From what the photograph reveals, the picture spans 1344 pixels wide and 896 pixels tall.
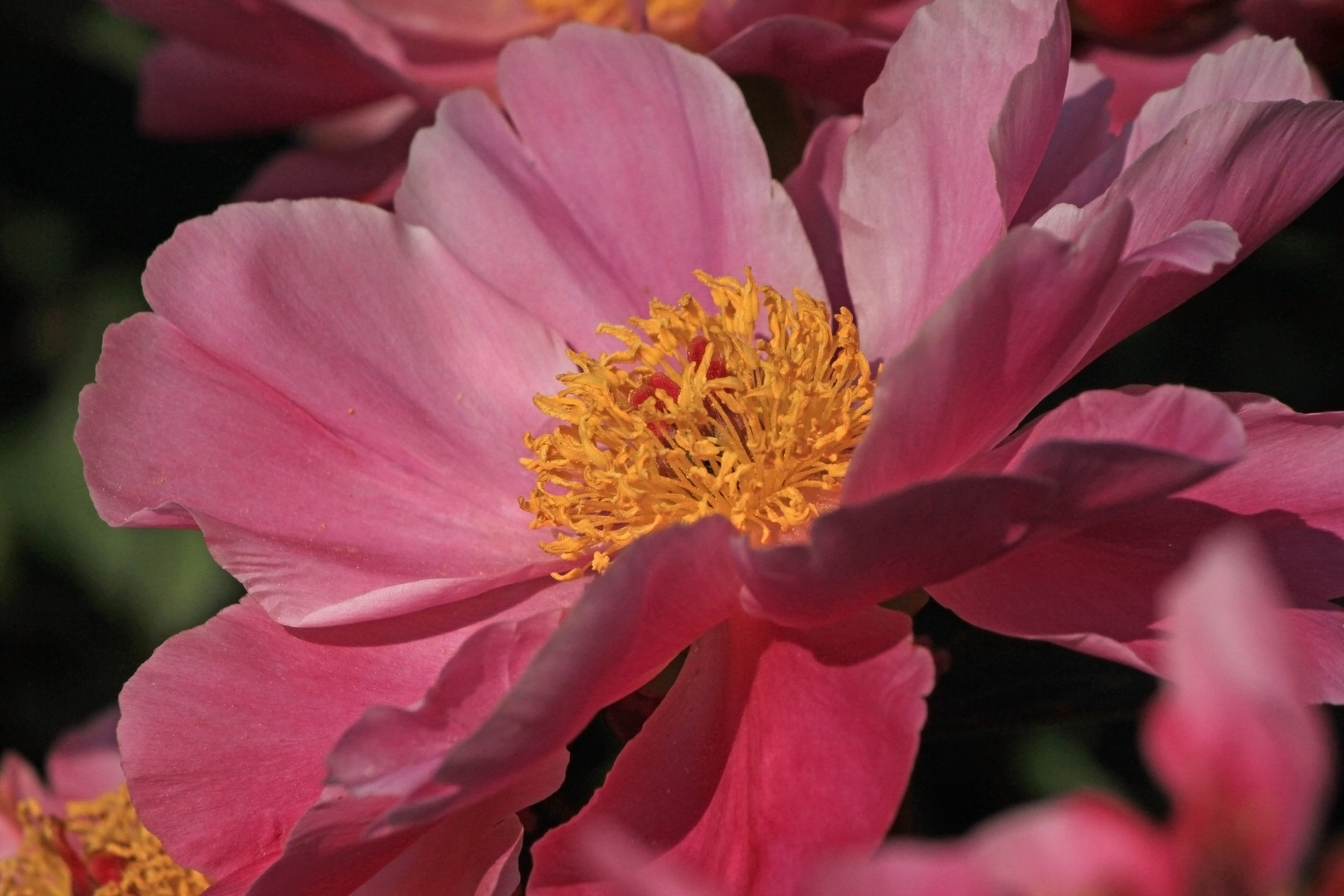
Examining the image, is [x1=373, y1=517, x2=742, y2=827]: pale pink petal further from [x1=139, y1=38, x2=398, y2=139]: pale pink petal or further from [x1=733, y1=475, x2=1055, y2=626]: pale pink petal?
[x1=139, y1=38, x2=398, y2=139]: pale pink petal

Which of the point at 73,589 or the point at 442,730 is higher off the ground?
the point at 442,730

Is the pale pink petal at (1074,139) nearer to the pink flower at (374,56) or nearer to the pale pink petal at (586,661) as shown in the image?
the pink flower at (374,56)

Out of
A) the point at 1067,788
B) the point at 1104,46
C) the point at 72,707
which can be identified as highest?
the point at 1104,46

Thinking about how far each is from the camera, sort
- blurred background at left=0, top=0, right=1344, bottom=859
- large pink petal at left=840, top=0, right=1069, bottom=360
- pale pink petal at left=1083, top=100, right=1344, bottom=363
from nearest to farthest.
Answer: pale pink petal at left=1083, top=100, right=1344, bottom=363 < large pink petal at left=840, top=0, right=1069, bottom=360 < blurred background at left=0, top=0, right=1344, bottom=859

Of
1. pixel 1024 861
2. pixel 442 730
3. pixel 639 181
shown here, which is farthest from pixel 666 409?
pixel 1024 861

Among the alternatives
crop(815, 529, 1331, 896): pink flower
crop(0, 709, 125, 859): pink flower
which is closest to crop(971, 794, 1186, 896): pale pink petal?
crop(815, 529, 1331, 896): pink flower

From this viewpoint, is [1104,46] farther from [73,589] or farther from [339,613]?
[73,589]

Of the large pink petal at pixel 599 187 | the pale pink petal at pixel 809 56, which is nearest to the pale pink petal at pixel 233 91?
the large pink petal at pixel 599 187
